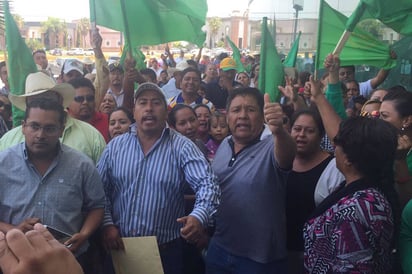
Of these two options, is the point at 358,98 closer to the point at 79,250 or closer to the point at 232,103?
the point at 232,103

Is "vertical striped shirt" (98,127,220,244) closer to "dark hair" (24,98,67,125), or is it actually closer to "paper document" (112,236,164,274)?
A: "paper document" (112,236,164,274)

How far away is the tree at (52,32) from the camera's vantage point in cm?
6285

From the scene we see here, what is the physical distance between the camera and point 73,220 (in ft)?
8.39

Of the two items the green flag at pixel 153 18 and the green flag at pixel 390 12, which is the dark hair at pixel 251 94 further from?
the green flag at pixel 153 18

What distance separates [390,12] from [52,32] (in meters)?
67.1

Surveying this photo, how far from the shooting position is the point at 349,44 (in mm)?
4785

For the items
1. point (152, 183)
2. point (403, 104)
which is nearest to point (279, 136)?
point (152, 183)

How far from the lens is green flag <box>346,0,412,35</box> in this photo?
371 centimetres

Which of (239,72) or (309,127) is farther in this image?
(239,72)

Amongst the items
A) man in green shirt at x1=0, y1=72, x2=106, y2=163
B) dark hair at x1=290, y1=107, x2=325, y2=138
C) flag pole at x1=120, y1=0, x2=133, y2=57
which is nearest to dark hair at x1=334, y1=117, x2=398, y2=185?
dark hair at x1=290, y1=107, x2=325, y2=138

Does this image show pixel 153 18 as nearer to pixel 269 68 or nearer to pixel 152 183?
pixel 269 68

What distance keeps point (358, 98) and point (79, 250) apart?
380cm

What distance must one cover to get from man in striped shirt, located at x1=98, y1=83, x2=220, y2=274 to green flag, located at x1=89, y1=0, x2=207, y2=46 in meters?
1.77

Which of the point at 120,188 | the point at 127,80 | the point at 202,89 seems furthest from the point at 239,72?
the point at 120,188
